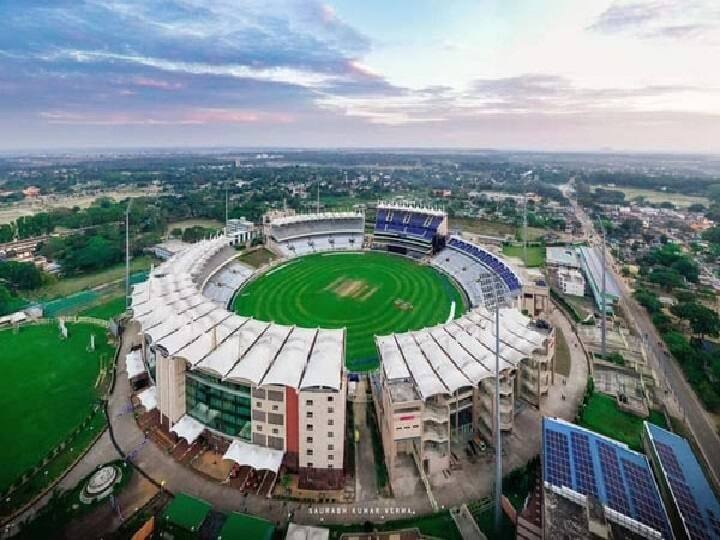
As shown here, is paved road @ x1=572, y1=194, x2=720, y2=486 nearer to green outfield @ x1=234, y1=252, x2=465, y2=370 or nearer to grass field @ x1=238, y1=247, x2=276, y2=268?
green outfield @ x1=234, y1=252, x2=465, y2=370

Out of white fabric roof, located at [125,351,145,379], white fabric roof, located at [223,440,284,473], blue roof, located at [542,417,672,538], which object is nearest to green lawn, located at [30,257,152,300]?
white fabric roof, located at [125,351,145,379]

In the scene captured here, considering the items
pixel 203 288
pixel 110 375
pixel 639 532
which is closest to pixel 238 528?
pixel 639 532

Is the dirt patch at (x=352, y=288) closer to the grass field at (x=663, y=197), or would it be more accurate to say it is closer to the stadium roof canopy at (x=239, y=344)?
the stadium roof canopy at (x=239, y=344)

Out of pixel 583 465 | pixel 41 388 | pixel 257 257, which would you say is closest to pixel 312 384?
pixel 583 465

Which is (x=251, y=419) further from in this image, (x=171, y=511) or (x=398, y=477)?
(x=398, y=477)

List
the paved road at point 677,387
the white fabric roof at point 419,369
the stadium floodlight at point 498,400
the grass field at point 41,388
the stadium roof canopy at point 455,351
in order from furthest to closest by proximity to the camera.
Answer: the paved road at point 677,387 < the grass field at point 41,388 < the stadium roof canopy at point 455,351 < the white fabric roof at point 419,369 < the stadium floodlight at point 498,400

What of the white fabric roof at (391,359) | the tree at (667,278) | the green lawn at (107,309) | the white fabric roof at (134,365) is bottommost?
the green lawn at (107,309)

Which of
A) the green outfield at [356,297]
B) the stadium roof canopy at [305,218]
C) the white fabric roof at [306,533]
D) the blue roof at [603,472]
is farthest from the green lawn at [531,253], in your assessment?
the white fabric roof at [306,533]
